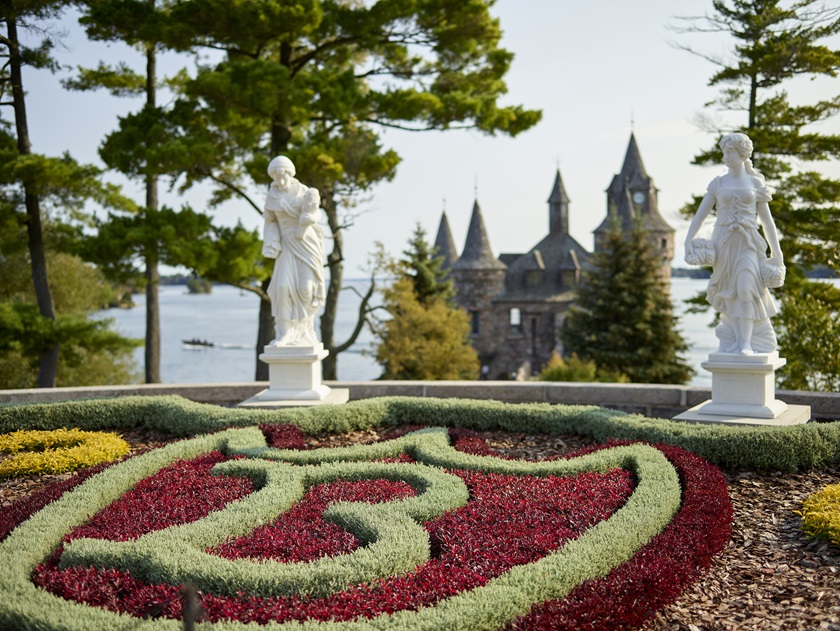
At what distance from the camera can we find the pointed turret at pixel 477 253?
4141 cm

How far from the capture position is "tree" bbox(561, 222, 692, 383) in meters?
23.8

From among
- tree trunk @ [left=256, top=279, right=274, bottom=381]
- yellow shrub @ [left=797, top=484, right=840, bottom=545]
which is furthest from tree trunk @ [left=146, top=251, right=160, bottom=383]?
yellow shrub @ [left=797, top=484, right=840, bottom=545]

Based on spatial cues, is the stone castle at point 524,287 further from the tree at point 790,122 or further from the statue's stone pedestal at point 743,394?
the statue's stone pedestal at point 743,394

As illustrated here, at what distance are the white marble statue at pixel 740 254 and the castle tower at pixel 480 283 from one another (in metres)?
34.0

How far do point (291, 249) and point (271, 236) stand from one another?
0.25 metres

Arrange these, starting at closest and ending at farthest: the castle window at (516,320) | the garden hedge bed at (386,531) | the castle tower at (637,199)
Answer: the garden hedge bed at (386,531) → the castle tower at (637,199) → the castle window at (516,320)

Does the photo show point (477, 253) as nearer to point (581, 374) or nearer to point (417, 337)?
point (417, 337)

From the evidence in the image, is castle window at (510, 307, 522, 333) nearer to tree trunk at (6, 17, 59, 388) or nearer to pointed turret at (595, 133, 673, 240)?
pointed turret at (595, 133, 673, 240)

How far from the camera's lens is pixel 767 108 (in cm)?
1614

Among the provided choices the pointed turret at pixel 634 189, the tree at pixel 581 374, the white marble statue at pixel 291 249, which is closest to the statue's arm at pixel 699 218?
the white marble statue at pixel 291 249

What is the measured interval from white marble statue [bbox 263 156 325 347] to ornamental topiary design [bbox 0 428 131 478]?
2028 millimetres

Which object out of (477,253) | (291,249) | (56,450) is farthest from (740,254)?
(477,253)

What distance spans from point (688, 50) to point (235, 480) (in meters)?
14.9

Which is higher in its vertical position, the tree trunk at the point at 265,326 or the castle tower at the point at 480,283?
the castle tower at the point at 480,283
